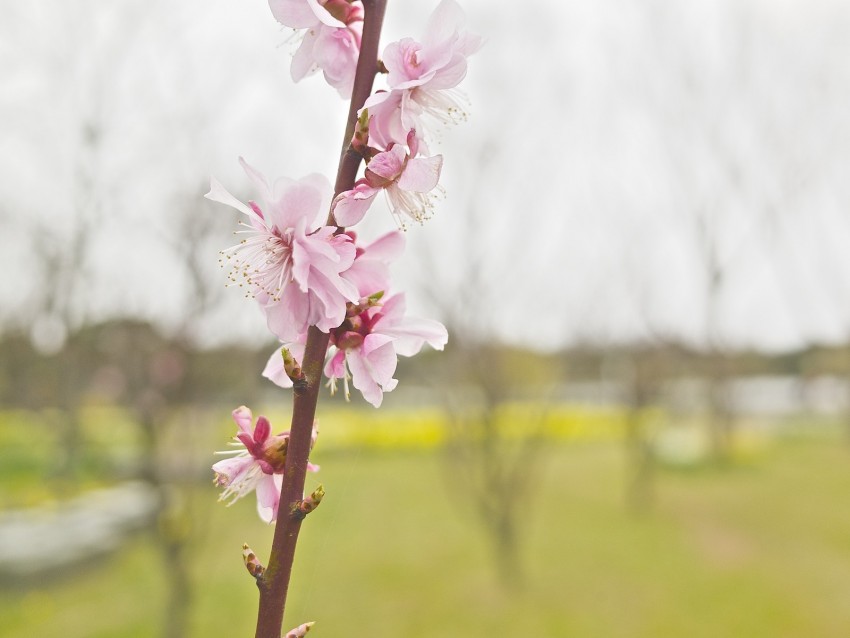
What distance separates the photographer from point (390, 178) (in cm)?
51

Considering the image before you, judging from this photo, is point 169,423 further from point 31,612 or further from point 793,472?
point 793,472

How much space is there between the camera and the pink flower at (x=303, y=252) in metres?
0.50

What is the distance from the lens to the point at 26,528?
6.66 metres

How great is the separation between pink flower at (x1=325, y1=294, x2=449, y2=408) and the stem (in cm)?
5

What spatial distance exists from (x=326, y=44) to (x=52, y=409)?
526 inches

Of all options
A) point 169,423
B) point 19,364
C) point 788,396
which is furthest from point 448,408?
point 788,396

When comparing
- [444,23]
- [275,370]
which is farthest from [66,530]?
[444,23]

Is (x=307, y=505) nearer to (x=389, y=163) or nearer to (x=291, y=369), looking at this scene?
(x=291, y=369)

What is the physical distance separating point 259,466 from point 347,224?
214 millimetres

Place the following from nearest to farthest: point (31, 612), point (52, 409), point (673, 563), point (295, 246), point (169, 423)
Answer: point (295, 246), point (169, 423), point (31, 612), point (673, 563), point (52, 409)

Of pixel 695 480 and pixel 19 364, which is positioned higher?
pixel 19 364

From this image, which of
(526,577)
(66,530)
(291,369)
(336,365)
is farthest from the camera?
(66,530)

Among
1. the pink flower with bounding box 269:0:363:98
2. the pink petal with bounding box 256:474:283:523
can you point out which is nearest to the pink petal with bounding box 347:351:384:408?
the pink petal with bounding box 256:474:283:523

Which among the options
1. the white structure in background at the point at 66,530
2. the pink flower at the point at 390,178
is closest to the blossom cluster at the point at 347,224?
the pink flower at the point at 390,178
